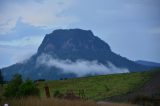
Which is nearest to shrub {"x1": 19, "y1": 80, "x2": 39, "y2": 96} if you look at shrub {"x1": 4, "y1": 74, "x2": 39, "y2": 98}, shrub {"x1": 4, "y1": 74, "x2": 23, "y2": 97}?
shrub {"x1": 4, "y1": 74, "x2": 39, "y2": 98}

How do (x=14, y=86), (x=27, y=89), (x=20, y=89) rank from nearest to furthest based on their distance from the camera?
(x=20, y=89) < (x=27, y=89) < (x=14, y=86)

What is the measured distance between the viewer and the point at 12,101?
28.6m

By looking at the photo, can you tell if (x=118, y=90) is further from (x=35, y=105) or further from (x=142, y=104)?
(x=35, y=105)

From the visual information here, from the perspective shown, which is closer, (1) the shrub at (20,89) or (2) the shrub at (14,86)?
(1) the shrub at (20,89)

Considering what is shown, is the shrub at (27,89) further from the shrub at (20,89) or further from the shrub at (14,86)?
the shrub at (14,86)

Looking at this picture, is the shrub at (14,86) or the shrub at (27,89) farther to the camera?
the shrub at (14,86)

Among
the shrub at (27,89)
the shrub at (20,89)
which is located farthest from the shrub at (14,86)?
the shrub at (27,89)

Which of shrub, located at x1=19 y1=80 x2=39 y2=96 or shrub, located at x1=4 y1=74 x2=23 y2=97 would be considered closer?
shrub, located at x1=19 y1=80 x2=39 y2=96

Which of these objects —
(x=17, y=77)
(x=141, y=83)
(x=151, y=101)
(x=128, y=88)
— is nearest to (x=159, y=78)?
(x=141, y=83)

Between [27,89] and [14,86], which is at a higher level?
[14,86]

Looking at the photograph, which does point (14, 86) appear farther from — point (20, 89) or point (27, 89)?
point (27, 89)

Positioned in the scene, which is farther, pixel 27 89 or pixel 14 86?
pixel 14 86

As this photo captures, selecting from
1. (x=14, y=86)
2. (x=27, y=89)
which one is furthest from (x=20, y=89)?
(x=14, y=86)

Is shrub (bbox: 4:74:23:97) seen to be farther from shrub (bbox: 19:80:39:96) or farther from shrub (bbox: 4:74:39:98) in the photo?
shrub (bbox: 19:80:39:96)
